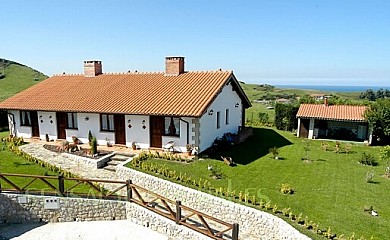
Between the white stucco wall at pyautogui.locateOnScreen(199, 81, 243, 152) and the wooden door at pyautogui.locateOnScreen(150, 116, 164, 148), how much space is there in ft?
7.70

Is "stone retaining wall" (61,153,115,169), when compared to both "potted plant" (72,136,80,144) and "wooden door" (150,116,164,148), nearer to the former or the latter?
"potted plant" (72,136,80,144)

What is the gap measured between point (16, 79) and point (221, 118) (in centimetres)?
5173

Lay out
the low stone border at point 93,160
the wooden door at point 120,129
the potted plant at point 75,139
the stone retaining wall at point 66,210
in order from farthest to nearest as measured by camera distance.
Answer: the potted plant at point 75,139, the wooden door at point 120,129, the low stone border at point 93,160, the stone retaining wall at point 66,210

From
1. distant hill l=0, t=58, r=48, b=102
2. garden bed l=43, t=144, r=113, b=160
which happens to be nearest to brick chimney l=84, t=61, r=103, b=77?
garden bed l=43, t=144, r=113, b=160

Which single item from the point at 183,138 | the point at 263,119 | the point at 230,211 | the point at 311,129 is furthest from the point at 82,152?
the point at 263,119

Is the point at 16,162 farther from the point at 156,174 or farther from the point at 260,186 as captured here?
the point at 260,186

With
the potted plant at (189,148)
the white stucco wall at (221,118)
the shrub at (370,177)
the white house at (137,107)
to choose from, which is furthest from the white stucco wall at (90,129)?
the shrub at (370,177)

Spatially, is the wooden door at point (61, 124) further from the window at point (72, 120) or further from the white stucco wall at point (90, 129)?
the white stucco wall at point (90, 129)

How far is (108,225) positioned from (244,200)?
224 inches

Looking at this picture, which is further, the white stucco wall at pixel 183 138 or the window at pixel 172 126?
the window at pixel 172 126

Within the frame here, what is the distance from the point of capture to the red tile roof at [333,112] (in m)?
21.7

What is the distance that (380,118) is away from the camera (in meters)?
20.3

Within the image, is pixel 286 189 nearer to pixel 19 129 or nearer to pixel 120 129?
pixel 120 129

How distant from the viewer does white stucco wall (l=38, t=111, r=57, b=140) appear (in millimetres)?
20125
